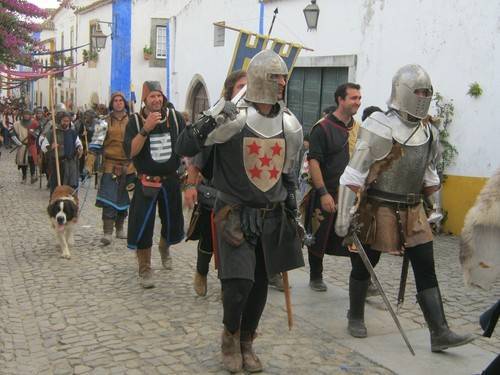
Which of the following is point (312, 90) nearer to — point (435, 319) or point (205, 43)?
point (205, 43)

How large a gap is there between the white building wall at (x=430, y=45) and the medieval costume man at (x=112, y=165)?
4591mm

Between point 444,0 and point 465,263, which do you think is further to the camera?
point 444,0

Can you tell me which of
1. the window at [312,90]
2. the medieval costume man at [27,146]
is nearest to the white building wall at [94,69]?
the medieval costume man at [27,146]

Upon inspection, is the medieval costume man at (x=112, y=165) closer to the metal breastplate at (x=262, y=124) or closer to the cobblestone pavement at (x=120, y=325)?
the cobblestone pavement at (x=120, y=325)

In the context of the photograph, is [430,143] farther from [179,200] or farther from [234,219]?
[179,200]

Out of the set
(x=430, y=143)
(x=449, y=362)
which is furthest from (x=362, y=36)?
(x=449, y=362)

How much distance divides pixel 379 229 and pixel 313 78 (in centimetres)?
894

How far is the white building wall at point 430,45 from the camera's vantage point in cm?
892

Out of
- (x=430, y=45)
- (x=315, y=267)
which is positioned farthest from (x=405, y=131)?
(x=430, y=45)

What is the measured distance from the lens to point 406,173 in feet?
14.3

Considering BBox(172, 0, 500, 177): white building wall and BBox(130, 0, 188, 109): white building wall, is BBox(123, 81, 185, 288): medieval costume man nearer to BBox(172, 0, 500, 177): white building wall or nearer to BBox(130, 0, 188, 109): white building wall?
BBox(172, 0, 500, 177): white building wall

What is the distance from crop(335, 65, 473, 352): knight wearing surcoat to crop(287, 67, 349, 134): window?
7.74 meters

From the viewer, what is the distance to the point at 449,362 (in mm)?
4301

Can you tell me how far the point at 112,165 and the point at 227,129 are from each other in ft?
15.6
